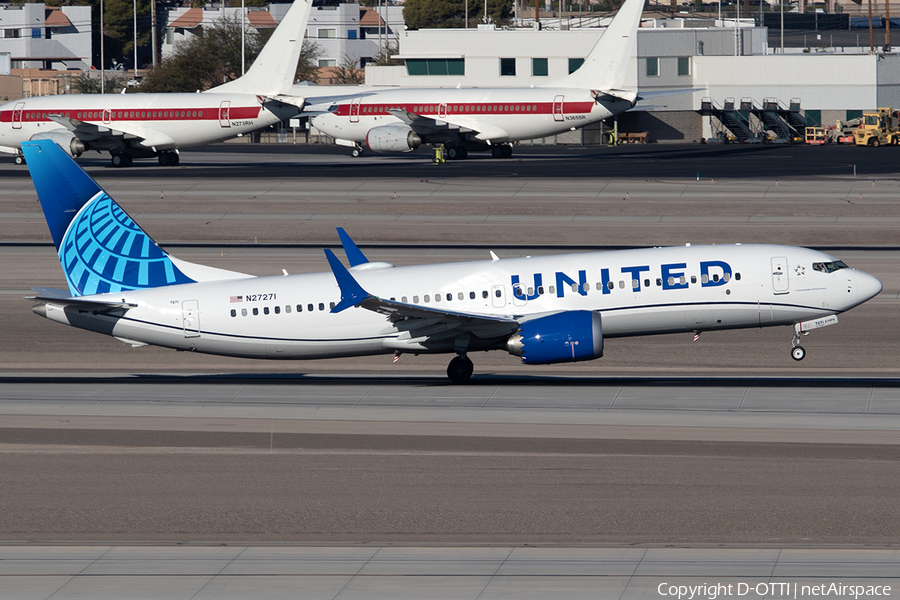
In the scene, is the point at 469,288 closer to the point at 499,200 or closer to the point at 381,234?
the point at 381,234

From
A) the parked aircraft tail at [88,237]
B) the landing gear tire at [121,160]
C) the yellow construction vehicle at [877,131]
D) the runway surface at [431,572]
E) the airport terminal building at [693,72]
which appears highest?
the airport terminal building at [693,72]

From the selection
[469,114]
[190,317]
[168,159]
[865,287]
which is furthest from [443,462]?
[168,159]

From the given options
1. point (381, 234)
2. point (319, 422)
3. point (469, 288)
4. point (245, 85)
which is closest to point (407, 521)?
point (319, 422)

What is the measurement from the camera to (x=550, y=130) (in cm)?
10425

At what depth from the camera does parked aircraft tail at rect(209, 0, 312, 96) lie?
96000mm

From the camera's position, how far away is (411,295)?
1503 inches

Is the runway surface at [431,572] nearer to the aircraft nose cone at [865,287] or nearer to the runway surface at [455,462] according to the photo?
the runway surface at [455,462]

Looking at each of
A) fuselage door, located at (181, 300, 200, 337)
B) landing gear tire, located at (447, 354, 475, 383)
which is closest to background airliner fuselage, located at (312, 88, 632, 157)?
landing gear tire, located at (447, 354, 475, 383)

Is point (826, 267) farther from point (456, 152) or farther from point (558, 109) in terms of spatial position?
point (456, 152)

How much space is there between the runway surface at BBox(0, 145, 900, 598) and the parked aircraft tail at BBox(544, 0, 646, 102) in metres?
42.2

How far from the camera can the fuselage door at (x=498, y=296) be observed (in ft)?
124

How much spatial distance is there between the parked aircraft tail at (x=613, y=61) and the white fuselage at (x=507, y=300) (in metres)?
64.6

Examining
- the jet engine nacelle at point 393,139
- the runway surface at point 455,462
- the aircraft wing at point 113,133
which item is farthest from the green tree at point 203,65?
the runway surface at point 455,462

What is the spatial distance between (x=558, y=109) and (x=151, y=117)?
34.5 meters
